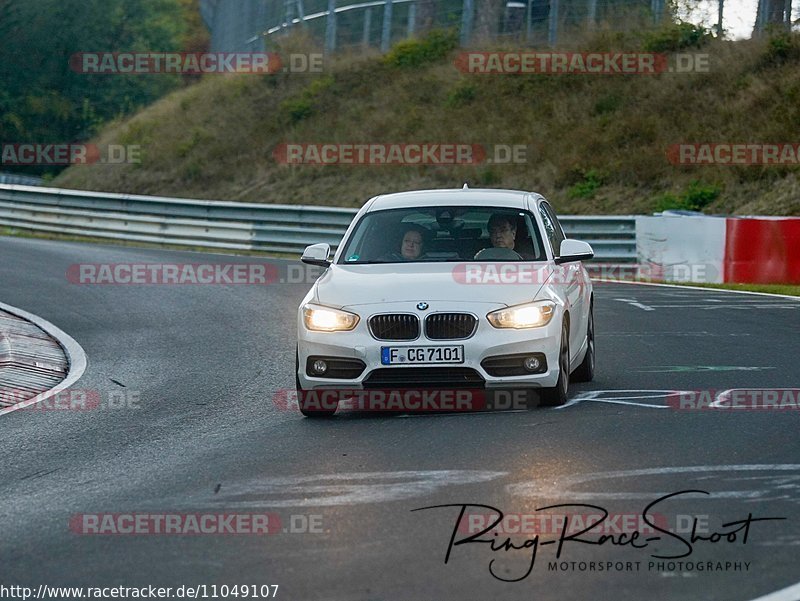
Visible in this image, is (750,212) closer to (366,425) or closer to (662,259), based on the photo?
(662,259)

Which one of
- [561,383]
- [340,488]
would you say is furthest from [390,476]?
[561,383]

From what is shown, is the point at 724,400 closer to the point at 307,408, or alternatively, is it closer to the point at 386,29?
the point at 307,408

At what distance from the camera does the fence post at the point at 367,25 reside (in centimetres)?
4047

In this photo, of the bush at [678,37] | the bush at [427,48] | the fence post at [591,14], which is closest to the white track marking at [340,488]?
the fence post at [591,14]

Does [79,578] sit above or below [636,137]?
below

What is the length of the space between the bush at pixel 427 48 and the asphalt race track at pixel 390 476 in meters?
29.1

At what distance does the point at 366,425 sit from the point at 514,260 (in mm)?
1920

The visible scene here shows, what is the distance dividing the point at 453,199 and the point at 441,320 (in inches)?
68.7

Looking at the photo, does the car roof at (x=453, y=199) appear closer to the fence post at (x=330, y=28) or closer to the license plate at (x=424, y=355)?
the license plate at (x=424, y=355)

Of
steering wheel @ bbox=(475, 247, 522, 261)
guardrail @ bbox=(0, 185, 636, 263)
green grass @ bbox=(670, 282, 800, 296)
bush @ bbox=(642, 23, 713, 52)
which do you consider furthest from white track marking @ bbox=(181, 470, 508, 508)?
bush @ bbox=(642, 23, 713, 52)

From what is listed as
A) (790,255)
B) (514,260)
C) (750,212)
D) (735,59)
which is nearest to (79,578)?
(514,260)

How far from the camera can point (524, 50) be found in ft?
127

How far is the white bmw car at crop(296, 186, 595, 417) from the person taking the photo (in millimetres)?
9422

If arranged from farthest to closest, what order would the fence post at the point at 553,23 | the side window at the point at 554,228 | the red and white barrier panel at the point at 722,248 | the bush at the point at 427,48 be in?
the bush at the point at 427,48 → the fence post at the point at 553,23 → the red and white barrier panel at the point at 722,248 → the side window at the point at 554,228
